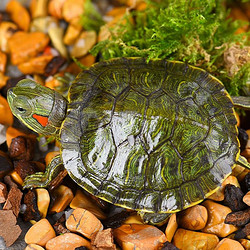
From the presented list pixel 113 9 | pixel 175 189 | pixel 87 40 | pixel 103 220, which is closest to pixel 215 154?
pixel 175 189

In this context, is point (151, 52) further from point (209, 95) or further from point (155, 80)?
point (209, 95)

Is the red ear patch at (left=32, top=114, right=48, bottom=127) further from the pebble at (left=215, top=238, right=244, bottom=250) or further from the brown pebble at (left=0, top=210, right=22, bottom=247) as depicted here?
the pebble at (left=215, top=238, right=244, bottom=250)

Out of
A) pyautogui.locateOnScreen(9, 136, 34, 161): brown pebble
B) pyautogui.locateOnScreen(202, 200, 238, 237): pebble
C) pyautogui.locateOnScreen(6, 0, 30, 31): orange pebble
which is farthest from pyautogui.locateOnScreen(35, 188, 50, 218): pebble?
pyautogui.locateOnScreen(6, 0, 30, 31): orange pebble

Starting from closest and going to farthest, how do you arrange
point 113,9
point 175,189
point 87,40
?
point 175,189
point 87,40
point 113,9

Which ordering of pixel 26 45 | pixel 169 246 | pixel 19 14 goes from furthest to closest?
pixel 19 14
pixel 26 45
pixel 169 246

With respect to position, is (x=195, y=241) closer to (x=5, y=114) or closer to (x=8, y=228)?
(x=8, y=228)

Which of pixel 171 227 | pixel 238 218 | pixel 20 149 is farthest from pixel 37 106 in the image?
pixel 238 218

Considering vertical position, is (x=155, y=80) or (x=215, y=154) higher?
(x=155, y=80)
